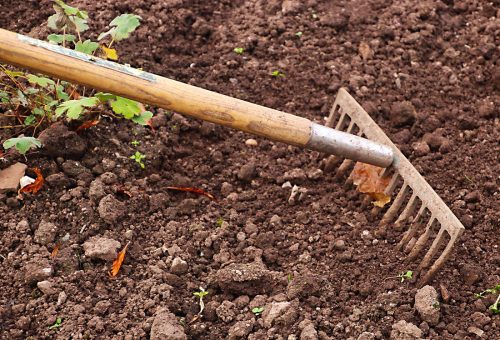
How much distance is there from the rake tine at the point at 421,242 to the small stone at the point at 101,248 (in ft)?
4.27

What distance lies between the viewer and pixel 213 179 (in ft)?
12.0

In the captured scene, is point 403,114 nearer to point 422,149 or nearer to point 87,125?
point 422,149

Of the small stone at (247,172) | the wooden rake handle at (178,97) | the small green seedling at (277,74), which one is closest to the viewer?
the wooden rake handle at (178,97)

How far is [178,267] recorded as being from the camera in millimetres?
3146

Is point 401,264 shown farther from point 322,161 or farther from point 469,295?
point 322,161

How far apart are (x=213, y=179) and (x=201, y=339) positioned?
0.95 metres

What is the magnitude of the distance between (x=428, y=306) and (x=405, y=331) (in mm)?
161

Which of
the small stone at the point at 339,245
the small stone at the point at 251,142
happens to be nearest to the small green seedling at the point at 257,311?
the small stone at the point at 339,245

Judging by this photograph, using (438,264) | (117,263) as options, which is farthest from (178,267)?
(438,264)

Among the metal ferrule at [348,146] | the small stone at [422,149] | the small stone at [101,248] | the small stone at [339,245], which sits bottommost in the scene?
the small stone at [101,248]

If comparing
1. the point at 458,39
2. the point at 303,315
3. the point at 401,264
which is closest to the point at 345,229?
the point at 401,264

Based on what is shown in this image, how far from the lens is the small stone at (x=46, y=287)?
2.99m

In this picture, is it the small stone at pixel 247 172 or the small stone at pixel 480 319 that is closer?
the small stone at pixel 480 319

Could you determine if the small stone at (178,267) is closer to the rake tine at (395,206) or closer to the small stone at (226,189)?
the small stone at (226,189)
